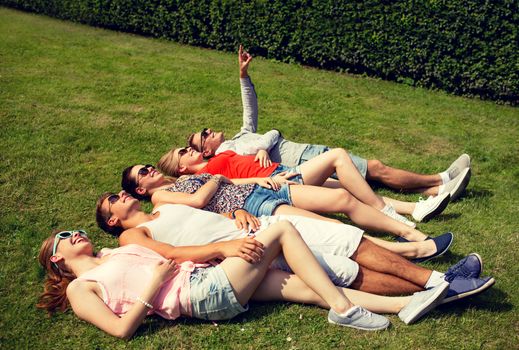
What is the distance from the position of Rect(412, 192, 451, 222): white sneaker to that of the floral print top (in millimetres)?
1987

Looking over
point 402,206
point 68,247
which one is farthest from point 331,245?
point 68,247

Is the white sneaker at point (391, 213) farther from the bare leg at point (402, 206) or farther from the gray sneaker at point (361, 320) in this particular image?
the gray sneaker at point (361, 320)

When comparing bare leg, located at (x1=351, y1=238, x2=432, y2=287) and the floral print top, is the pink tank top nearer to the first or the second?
the floral print top

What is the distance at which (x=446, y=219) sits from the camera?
614cm

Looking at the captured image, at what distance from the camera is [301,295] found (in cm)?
453

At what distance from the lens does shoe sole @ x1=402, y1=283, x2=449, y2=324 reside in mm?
4195

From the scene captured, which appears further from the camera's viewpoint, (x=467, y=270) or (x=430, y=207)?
(x=430, y=207)

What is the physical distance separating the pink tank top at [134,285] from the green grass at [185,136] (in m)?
0.22

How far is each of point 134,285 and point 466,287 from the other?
9.04 ft

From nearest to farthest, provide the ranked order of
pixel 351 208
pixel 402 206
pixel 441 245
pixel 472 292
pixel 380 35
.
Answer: pixel 472 292 < pixel 441 245 < pixel 351 208 < pixel 402 206 < pixel 380 35

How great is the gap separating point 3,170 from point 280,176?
3946 millimetres

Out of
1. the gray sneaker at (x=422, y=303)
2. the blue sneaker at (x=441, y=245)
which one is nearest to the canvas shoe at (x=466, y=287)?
the gray sneaker at (x=422, y=303)

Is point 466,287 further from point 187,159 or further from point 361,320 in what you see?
point 187,159

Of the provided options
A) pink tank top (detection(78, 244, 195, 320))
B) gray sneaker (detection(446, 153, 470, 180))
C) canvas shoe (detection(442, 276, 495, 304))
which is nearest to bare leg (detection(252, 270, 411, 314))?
canvas shoe (detection(442, 276, 495, 304))
